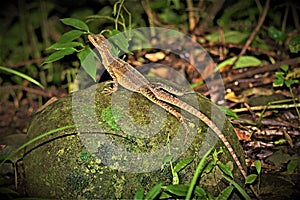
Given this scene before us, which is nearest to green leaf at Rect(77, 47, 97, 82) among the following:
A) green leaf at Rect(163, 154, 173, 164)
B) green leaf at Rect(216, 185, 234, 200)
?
green leaf at Rect(163, 154, 173, 164)

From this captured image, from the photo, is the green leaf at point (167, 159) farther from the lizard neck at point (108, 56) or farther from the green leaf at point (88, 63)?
the lizard neck at point (108, 56)

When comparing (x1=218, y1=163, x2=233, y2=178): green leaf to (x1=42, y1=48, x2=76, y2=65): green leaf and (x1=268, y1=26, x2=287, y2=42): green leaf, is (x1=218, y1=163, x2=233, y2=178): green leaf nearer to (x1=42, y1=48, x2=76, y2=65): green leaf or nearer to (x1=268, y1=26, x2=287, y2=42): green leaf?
(x1=42, y1=48, x2=76, y2=65): green leaf

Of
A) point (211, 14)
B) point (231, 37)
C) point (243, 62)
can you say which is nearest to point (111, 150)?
point (243, 62)

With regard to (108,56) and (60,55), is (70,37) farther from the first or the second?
(108,56)

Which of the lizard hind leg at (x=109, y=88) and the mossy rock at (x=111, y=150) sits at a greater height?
the lizard hind leg at (x=109, y=88)

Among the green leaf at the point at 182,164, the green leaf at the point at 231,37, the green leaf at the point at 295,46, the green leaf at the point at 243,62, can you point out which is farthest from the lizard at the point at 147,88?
the green leaf at the point at 231,37
